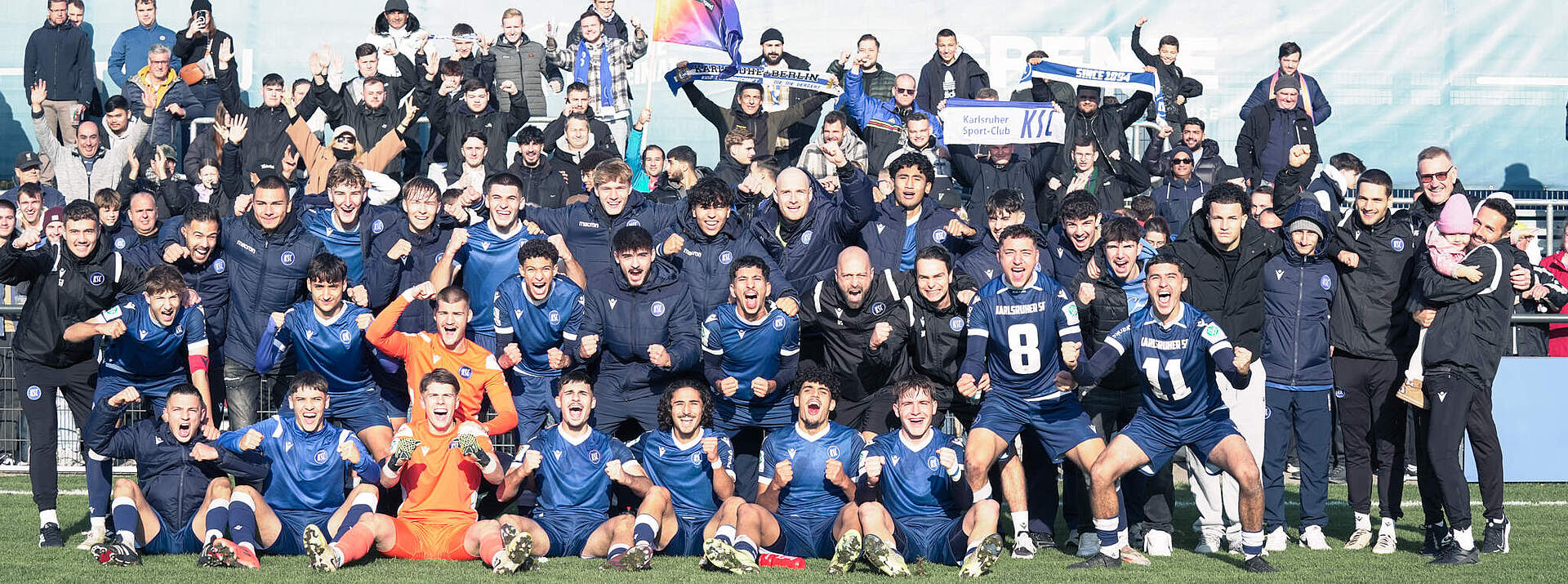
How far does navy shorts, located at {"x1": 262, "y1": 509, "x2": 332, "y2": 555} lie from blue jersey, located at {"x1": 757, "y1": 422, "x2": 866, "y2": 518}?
2.59m

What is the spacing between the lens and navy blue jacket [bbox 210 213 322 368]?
9.66 meters

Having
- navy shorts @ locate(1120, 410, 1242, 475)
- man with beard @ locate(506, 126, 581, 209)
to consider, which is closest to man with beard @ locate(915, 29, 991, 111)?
man with beard @ locate(506, 126, 581, 209)

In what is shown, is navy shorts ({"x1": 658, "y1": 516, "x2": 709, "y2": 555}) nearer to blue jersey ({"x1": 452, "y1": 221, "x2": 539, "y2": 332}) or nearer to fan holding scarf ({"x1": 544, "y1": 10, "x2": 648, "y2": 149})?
blue jersey ({"x1": 452, "y1": 221, "x2": 539, "y2": 332})

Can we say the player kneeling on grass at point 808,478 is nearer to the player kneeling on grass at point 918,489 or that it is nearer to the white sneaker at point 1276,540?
the player kneeling on grass at point 918,489

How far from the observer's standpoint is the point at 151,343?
9.09m

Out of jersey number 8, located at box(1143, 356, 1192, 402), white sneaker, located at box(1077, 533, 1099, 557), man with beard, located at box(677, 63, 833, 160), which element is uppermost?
man with beard, located at box(677, 63, 833, 160)

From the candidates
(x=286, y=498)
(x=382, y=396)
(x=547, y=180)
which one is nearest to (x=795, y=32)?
(x=547, y=180)

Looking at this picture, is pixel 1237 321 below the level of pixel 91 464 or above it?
above

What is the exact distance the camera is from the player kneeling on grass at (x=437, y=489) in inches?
332

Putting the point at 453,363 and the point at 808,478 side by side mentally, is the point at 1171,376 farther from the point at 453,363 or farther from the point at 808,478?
the point at 453,363

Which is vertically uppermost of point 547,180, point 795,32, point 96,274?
point 795,32

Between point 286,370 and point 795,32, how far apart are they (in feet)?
25.9

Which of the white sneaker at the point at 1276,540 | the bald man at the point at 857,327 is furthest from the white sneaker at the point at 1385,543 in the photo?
the bald man at the point at 857,327

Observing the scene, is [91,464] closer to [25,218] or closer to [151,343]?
[151,343]
